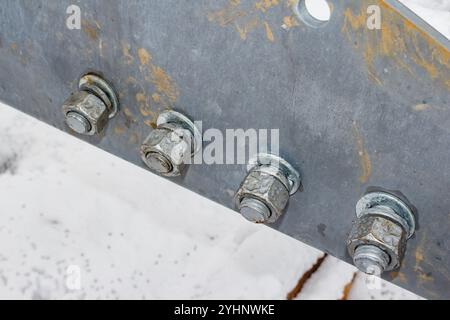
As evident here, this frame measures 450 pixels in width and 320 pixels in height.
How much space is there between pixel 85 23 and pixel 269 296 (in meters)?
0.53

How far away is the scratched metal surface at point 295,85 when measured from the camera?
1.87 ft

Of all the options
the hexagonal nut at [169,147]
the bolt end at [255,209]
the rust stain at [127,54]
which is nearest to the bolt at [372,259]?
the bolt end at [255,209]

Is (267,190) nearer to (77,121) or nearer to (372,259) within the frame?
(372,259)

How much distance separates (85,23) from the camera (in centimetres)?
73

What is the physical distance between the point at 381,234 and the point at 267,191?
0.42 ft

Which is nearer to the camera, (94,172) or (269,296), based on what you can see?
(269,296)

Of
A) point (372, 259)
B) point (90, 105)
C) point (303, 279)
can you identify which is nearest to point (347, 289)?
point (303, 279)

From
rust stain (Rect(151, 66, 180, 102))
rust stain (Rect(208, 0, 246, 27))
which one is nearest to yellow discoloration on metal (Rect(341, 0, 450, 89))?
rust stain (Rect(208, 0, 246, 27))

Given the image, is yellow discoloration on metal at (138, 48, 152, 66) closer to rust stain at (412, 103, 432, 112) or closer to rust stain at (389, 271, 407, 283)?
rust stain at (412, 103, 432, 112)

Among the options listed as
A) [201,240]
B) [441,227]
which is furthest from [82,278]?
[441,227]

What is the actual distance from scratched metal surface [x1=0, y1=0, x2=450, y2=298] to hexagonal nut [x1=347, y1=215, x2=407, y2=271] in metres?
0.04

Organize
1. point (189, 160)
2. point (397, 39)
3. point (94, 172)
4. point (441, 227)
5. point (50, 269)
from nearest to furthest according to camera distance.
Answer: point (397, 39)
point (441, 227)
point (189, 160)
point (50, 269)
point (94, 172)

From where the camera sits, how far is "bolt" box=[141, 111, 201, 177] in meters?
0.71

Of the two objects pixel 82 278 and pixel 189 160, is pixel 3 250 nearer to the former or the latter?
pixel 82 278
